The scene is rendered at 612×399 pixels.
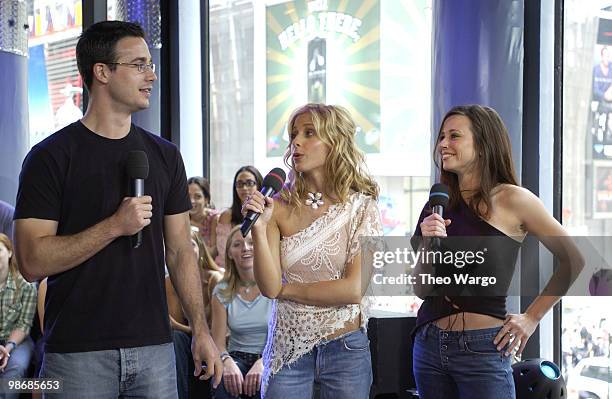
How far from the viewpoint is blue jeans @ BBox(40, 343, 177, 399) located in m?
2.21

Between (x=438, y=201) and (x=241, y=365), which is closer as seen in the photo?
(x=438, y=201)

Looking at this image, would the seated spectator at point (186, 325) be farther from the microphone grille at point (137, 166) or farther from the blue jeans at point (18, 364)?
the microphone grille at point (137, 166)

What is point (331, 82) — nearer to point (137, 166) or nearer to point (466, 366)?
point (466, 366)

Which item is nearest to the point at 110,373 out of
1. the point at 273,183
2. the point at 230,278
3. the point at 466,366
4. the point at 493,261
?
the point at 273,183

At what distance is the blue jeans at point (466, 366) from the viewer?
252 cm

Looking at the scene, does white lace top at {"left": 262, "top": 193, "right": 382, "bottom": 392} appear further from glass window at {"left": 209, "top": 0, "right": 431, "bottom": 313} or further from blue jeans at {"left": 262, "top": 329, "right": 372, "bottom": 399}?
glass window at {"left": 209, "top": 0, "right": 431, "bottom": 313}

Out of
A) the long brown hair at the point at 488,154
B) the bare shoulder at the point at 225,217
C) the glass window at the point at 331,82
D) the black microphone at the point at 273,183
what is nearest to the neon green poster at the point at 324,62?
the glass window at the point at 331,82

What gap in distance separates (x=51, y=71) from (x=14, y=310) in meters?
2.96

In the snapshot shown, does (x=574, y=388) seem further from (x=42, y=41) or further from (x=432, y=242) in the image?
(x=42, y=41)

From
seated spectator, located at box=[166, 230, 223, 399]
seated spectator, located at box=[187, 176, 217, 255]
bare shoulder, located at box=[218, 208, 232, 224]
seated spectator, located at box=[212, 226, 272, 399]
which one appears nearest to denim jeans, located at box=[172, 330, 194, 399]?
seated spectator, located at box=[166, 230, 223, 399]

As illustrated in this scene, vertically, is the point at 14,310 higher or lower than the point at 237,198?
lower

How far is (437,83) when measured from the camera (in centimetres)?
405

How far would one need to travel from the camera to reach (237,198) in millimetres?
5574

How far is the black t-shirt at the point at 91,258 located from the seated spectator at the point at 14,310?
7.39 feet
